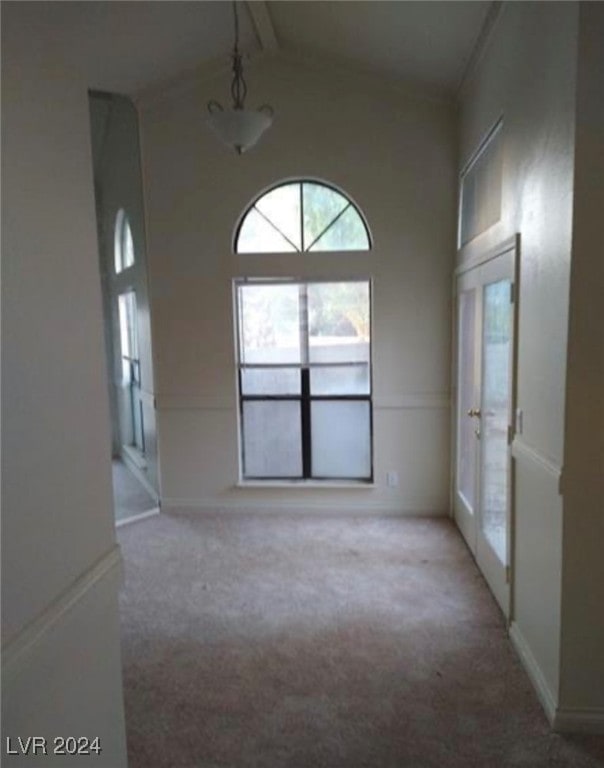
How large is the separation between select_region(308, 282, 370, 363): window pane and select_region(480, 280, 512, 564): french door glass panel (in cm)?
129

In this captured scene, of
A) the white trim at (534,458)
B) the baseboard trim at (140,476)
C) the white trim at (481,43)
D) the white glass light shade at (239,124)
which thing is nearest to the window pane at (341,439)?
the baseboard trim at (140,476)

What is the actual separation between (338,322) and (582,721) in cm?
308

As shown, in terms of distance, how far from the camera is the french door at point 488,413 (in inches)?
115

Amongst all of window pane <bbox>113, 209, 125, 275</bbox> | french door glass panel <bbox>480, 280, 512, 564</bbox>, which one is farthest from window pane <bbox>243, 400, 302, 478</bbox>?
window pane <bbox>113, 209, 125, 275</bbox>

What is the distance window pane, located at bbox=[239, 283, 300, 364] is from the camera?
4.57 meters

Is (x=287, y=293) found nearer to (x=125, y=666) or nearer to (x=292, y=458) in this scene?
(x=292, y=458)

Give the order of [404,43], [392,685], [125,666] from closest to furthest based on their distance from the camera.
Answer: [392,685]
[125,666]
[404,43]

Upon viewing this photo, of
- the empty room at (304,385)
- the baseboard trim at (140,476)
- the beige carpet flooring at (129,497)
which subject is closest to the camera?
the empty room at (304,385)

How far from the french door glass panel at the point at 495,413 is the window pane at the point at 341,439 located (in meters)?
1.28

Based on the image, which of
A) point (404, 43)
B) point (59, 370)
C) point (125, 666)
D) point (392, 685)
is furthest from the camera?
point (404, 43)

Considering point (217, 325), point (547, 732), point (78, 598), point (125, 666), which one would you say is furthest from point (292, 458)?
point (78, 598)

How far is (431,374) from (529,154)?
2.20m

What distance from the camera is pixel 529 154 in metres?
2.46

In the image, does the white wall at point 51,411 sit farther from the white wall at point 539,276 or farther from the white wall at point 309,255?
→ the white wall at point 309,255
